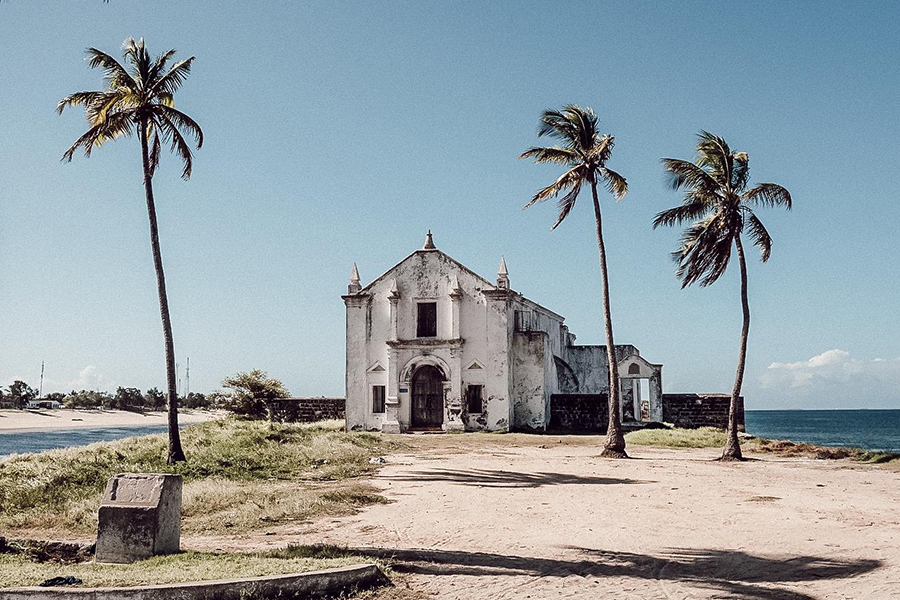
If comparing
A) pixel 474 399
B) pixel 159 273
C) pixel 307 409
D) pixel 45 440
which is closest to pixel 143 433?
pixel 45 440

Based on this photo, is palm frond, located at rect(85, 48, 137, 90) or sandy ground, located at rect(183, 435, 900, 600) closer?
sandy ground, located at rect(183, 435, 900, 600)

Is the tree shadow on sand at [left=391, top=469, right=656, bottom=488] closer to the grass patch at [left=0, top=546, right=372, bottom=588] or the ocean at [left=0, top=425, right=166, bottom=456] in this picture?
the grass patch at [left=0, top=546, right=372, bottom=588]

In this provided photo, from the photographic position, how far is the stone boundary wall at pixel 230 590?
6293 millimetres

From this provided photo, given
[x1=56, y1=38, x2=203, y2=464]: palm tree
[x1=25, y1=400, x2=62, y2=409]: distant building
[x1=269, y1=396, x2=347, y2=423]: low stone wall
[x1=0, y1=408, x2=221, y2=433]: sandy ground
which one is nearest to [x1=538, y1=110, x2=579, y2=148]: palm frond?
[x1=56, y1=38, x2=203, y2=464]: palm tree

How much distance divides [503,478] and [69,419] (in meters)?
70.7

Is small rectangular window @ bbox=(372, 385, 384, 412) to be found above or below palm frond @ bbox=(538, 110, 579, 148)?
below

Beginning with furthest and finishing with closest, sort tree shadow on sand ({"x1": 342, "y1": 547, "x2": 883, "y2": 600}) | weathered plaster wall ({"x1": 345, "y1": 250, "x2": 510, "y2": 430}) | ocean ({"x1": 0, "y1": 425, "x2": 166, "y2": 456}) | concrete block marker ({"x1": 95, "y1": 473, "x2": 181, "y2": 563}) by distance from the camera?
1. ocean ({"x1": 0, "y1": 425, "x2": 166, "y2": 456})
2. weathered plaster wall ({"x1": 345, "y1": 250, "x2": 510, "y2": 430})
3. concrete block marker ({"x1": 95, "y1": 473, "x2": 181, "y2": 563})
4. tree shadow on sand ({"x1": 342, "y1": 547, "x2": 883, "y2": 600})

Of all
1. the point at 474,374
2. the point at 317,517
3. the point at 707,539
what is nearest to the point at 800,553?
the point at 707,539

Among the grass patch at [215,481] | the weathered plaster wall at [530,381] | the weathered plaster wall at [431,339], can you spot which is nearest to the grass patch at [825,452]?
the weathered plaster wall at [530,381]

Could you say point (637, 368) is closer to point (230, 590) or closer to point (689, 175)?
point (689, 175)

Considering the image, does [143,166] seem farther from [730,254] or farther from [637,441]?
[637,441]

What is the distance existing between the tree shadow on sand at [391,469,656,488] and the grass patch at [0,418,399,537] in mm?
1411

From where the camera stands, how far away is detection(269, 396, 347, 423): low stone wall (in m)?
37.8

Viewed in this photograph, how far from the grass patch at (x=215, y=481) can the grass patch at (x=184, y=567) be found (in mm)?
2320
